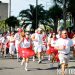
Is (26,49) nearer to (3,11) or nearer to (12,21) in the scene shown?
(12,21)

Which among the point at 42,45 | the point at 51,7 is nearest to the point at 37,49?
the point at 42,45

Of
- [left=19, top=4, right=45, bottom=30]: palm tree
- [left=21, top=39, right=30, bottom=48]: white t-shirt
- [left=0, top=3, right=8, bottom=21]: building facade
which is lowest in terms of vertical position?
[left=21, top=39, right=30, bottom=48]: white t-shirt

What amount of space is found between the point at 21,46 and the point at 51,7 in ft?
138

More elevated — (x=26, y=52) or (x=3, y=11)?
(x=3, y=11)

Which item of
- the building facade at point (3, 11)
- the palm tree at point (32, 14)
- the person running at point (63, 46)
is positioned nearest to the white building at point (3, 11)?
the building facade at point (3, 11)

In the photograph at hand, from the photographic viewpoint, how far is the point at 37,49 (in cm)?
2073

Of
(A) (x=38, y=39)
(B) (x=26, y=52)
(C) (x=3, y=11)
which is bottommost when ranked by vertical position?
(B) (x=26, y=52)

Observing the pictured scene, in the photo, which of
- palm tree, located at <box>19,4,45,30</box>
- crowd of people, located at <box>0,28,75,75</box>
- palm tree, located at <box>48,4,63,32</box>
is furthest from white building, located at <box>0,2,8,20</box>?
crowd of people, located at <box>0,28,75,75</box>

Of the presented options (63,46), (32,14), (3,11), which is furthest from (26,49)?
(3,11)

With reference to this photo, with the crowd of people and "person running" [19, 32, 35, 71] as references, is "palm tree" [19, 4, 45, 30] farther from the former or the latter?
"person running" [19, 32, 35, 71]

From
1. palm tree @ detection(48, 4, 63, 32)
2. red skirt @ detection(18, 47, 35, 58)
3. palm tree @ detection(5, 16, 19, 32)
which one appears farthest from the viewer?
palm tree @ detection(5, 16, 19, 32)

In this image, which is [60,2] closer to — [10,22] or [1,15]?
[10,22]

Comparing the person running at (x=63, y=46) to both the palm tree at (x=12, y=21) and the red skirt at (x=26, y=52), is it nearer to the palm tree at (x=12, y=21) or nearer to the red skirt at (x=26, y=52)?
the red skirt at (x=26, y=52)

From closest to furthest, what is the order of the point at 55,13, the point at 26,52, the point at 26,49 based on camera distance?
the point at 26,52 < the point at 26,49 < the point at 55,13
